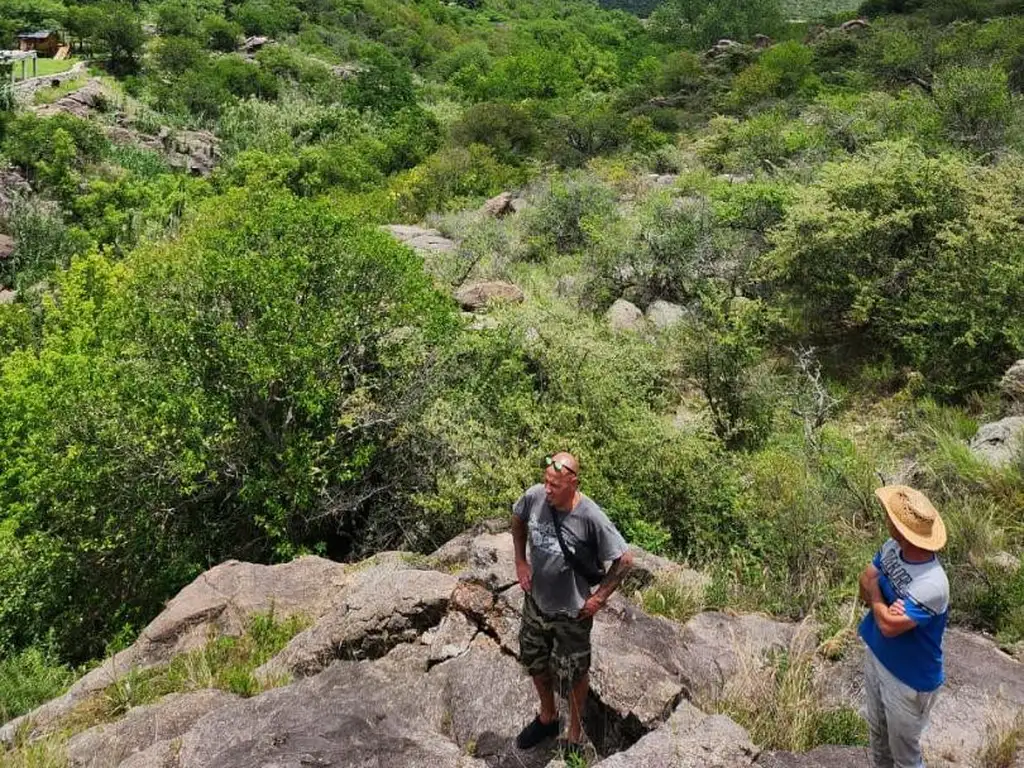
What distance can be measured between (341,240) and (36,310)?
528 inches

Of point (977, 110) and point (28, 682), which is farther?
point (977, 110)

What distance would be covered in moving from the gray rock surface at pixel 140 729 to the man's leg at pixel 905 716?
4035 millimetres

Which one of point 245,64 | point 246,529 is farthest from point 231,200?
point 245,64

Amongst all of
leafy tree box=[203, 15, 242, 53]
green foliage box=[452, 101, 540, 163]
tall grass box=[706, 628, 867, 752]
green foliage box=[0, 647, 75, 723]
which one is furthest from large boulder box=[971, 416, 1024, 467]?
leafy tree box=[203, 15, 242, 53]

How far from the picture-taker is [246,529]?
9.55m

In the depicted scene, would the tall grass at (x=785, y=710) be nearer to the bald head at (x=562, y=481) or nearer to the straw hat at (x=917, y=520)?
the straw hat at (x=917, y=520)

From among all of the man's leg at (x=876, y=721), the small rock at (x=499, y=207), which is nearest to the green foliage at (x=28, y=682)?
the man's leg at (x=876, y=721)

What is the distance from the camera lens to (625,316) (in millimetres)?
15219

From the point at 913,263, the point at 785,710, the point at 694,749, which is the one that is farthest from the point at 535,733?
the point at 913,263

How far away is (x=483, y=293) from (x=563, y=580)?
12.7 meters

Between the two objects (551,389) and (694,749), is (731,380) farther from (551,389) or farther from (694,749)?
(694,749)

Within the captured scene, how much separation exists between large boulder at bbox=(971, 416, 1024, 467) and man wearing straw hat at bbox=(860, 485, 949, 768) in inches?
208

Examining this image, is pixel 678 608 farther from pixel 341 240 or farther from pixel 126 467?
pixel 341 240

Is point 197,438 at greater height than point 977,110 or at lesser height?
lesser
